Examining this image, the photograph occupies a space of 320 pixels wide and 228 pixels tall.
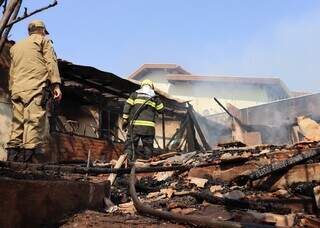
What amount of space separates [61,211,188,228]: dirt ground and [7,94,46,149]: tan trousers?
1973 mm

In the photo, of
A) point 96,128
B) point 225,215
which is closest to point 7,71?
point 96,128

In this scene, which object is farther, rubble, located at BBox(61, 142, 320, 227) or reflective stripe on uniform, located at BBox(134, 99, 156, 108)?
reflective stripe on uniform, located at BBox(134, 99, 156, 108)

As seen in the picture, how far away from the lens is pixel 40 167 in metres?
4.41

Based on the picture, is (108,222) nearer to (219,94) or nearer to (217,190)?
(217,190)

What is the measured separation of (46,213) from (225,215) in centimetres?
160

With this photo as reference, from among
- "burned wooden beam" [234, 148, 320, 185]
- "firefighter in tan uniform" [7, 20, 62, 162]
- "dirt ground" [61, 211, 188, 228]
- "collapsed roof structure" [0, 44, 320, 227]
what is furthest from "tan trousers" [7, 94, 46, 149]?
"burned wooden beam" [234, 148, 320, 185]

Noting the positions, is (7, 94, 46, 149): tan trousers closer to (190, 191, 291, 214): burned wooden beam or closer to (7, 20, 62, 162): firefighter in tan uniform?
(7, 20, 62, 162): firefighter in tan uniform

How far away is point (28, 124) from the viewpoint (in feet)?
17.5

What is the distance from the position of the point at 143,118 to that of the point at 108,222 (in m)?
5.36

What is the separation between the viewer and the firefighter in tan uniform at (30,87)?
17.5 feet

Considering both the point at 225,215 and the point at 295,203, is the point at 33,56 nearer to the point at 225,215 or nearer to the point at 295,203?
the point at 225,215

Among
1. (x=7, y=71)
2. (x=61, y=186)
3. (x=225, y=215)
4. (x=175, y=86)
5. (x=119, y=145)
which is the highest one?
(x=175, y=86)

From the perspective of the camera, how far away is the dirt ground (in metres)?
3.39

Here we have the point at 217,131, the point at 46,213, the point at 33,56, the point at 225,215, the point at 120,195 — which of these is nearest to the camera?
the point at 46,213
